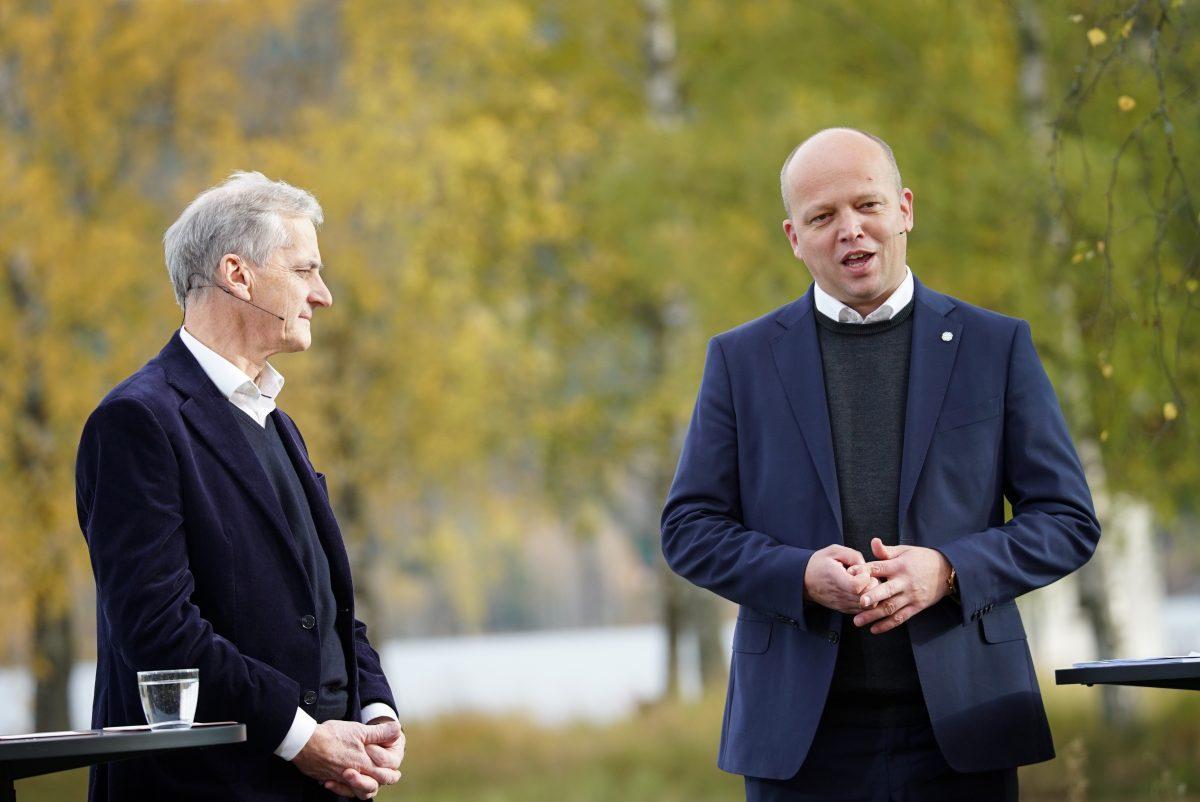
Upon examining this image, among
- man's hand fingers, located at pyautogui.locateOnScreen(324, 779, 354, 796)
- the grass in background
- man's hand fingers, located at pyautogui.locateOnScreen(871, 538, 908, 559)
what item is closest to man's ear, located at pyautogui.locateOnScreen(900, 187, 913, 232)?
man's hand fingers, located at pyautogui.locateOnScreen(871, 538, 908, 559)

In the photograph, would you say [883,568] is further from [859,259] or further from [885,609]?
[859,259]

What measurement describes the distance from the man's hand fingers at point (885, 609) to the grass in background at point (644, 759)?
20.9 feet

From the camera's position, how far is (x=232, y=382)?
126 inches

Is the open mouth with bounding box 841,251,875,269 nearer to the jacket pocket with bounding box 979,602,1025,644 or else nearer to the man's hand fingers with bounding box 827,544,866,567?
the man's hand fingers with bounding box 827,544,866,567

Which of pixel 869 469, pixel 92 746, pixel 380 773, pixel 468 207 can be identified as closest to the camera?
pixel 92 746

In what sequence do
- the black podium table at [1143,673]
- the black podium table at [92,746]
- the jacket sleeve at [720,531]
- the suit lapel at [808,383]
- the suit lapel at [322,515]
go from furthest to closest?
the suit lapel at [322,515] < the suit lapel at [808,383] < the jacket sleeve at [720,531] < the black podium table at [1143,673] < the black podium table at [92,746]

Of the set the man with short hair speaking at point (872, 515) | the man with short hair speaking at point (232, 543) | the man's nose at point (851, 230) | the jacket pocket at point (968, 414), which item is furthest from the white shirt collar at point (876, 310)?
the man with short hair speaking at point (232, 543)

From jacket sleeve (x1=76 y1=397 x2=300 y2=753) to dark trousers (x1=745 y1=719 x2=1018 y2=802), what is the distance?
1.02m

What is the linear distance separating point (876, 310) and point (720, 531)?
573mm

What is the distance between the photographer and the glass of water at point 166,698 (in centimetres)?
270

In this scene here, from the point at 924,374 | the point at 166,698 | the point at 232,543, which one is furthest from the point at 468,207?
A: the point at 166,698

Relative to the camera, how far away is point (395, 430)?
1377 centimetres

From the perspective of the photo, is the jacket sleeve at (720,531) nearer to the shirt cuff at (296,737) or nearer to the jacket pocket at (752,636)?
the jacket pocket at (752,636)

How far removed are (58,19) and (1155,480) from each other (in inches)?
352
